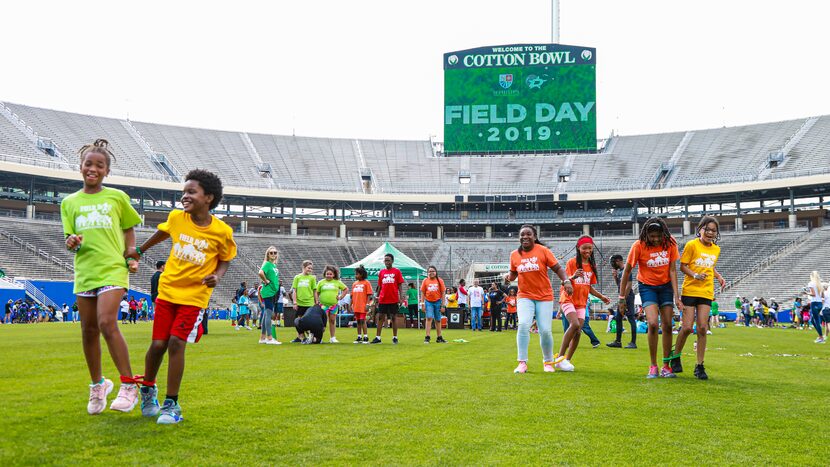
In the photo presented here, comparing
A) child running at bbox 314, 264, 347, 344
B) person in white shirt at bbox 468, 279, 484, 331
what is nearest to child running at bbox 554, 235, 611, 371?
child running at bbox 314, 264, 347, 344

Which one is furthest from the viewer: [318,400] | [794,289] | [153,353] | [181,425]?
[794,289]

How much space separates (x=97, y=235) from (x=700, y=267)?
6.80m

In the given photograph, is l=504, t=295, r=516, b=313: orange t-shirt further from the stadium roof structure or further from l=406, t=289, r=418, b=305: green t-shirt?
l=406, t=289, r=418, b=305: green t-shirt

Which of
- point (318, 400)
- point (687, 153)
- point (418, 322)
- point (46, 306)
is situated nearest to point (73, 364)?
point (318, 400)

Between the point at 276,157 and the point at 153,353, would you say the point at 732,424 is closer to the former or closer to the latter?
the point at 153,353

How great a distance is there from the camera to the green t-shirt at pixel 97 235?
5.40 meters

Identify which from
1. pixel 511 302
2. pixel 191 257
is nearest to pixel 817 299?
pixel 511 302

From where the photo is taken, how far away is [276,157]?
6588 cm

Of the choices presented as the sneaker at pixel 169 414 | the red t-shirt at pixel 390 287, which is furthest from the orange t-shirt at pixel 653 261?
the red t-shirt at pixel 390 287

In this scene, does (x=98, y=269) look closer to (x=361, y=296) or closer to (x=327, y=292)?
(x=327, y=292)

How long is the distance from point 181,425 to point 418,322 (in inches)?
870

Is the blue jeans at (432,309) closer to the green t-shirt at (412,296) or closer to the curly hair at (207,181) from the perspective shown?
the green t-shirt at (412,296)

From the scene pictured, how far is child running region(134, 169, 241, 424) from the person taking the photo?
519 cm

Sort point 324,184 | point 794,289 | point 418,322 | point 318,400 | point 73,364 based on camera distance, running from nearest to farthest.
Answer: point 318,400 → point 73,364 → point 418,322 → point 794,289 → point 324,184
